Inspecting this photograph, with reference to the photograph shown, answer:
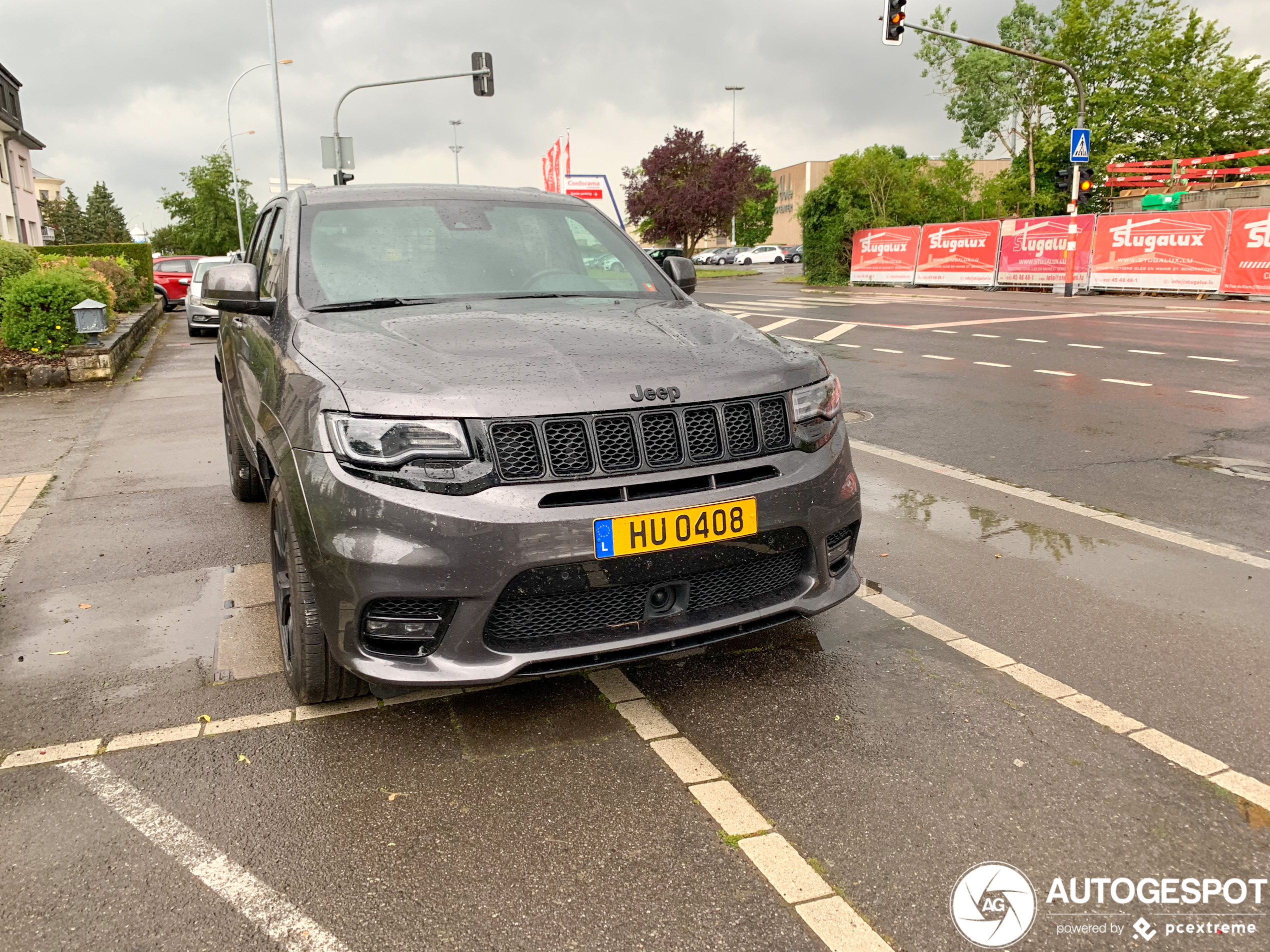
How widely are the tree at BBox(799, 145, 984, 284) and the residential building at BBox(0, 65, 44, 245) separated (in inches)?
1358

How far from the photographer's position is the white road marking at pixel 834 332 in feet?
51.0

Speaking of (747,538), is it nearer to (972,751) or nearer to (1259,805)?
(972,751)

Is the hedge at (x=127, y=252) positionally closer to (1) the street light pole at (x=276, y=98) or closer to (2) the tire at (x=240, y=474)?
(1) the street light pole at (x=276, y=98)

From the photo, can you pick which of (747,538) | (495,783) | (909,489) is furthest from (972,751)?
(909,489)

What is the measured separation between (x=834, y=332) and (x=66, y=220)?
115589 mm

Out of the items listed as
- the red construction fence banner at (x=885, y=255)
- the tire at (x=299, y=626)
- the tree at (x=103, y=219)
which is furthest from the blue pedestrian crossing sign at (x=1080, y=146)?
the tree at (x=103, y=219)

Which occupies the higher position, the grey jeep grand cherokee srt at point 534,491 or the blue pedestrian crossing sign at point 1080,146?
the blue pedestrian crossing sign at point 1080,146

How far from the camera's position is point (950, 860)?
8.04 ft

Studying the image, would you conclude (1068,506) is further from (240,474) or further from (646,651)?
(240,474)

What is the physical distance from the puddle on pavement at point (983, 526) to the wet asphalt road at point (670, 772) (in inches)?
1.3

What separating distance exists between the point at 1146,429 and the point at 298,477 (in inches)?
278

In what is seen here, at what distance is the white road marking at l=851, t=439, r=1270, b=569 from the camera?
4.78 m

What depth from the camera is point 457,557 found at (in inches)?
105

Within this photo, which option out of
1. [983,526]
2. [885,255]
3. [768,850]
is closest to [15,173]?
[885,255]
